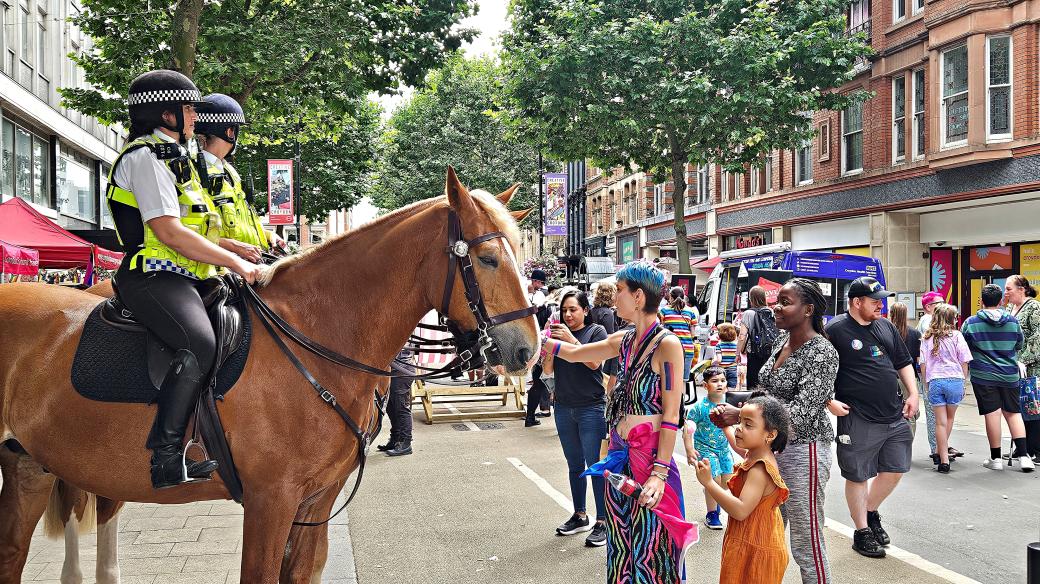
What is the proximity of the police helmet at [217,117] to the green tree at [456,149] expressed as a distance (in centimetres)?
3877

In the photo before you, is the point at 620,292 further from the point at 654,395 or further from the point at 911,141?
the point at 911,141

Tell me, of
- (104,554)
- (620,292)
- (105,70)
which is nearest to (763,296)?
(620,292)

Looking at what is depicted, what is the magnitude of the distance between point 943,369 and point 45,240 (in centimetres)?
1272

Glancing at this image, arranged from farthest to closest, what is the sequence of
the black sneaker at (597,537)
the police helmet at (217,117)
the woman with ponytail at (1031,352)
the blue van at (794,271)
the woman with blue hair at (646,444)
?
1. the blue van at (794,271)
2. the woman with ponytail at (1031,352)
3. the black sneaker at (597,537)
4. the police helmet at (217,117)
5. the woman with blue hair at (646,444)

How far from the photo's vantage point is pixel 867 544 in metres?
6.02

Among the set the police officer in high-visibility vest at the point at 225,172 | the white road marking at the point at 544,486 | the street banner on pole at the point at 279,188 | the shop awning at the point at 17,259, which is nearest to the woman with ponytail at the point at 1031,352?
the white road marking at the point at 544,486

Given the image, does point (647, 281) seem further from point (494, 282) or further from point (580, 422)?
point (580, 422)

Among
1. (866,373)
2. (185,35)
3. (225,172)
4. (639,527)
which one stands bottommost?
(639,527)

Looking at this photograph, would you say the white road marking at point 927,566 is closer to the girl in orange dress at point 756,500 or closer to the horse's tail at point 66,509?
the girl in orange dress at point 756,500

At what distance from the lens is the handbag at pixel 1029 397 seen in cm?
955

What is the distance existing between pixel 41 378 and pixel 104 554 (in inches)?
63.5

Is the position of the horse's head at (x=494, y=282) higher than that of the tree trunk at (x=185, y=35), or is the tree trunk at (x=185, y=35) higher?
the tree trunk at (x=185, y=35)

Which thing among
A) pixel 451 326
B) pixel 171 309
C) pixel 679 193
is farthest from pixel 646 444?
pixel 679 193

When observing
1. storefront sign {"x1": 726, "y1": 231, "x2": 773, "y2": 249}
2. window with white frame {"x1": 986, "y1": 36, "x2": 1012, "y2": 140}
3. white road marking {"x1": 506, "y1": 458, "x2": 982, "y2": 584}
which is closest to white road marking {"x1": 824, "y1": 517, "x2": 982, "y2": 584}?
white road marking {"x1": 506, "y1": 458, "x2": 982, "y2": 584}
